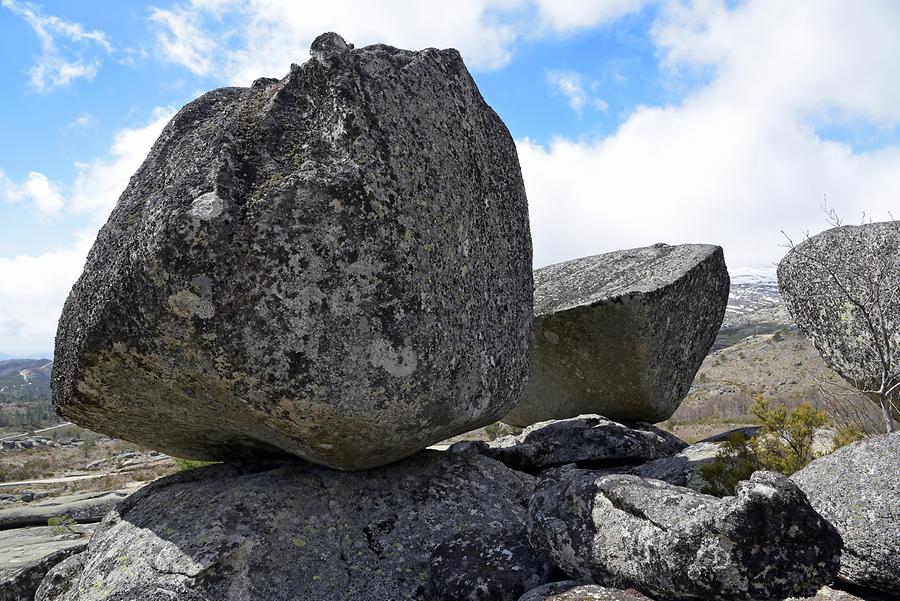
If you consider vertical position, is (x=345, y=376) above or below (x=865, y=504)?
above

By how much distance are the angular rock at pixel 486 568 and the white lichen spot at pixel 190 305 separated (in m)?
2.44

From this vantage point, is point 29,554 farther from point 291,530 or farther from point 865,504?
point 865,504

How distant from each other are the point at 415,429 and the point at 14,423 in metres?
75.5

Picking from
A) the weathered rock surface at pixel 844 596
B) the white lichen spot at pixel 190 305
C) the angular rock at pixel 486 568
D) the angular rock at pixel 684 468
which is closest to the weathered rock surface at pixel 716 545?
the weathered rock surface at pixel 844 596

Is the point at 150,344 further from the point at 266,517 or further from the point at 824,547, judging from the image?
the point at 824,547

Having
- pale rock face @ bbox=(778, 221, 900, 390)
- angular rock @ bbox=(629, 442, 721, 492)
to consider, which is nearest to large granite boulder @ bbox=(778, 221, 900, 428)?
pale rock face @ bbox=(778, 221, 900, 390)

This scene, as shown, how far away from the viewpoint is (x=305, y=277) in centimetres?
421

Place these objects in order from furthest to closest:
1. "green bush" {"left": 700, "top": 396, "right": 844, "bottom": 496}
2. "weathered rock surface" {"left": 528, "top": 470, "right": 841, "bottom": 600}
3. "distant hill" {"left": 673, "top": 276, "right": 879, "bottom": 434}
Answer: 1. "distant hill" {"left": 673, "top": 276, "right": 879, "bottom": 434}
2. "green bush" {"left": 700, "top": 396, "right": 844, "bottom": 496}
3. "weathered rock surface" {"left": 528, "top": 470, "right": 841, "bottom": 600}

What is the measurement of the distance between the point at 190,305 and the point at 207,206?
64cm

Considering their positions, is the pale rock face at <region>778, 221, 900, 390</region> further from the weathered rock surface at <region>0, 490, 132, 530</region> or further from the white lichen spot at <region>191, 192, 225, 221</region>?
the weathered rock surface at <region>0, 490, 132, 530</region>

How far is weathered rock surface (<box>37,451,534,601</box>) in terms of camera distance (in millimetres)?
4660

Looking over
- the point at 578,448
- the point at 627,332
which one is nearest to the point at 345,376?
the point at 578,448

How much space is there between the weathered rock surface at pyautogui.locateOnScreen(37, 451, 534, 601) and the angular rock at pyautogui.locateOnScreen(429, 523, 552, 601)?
0.08m

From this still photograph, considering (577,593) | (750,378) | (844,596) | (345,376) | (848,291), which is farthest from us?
(750,378)
